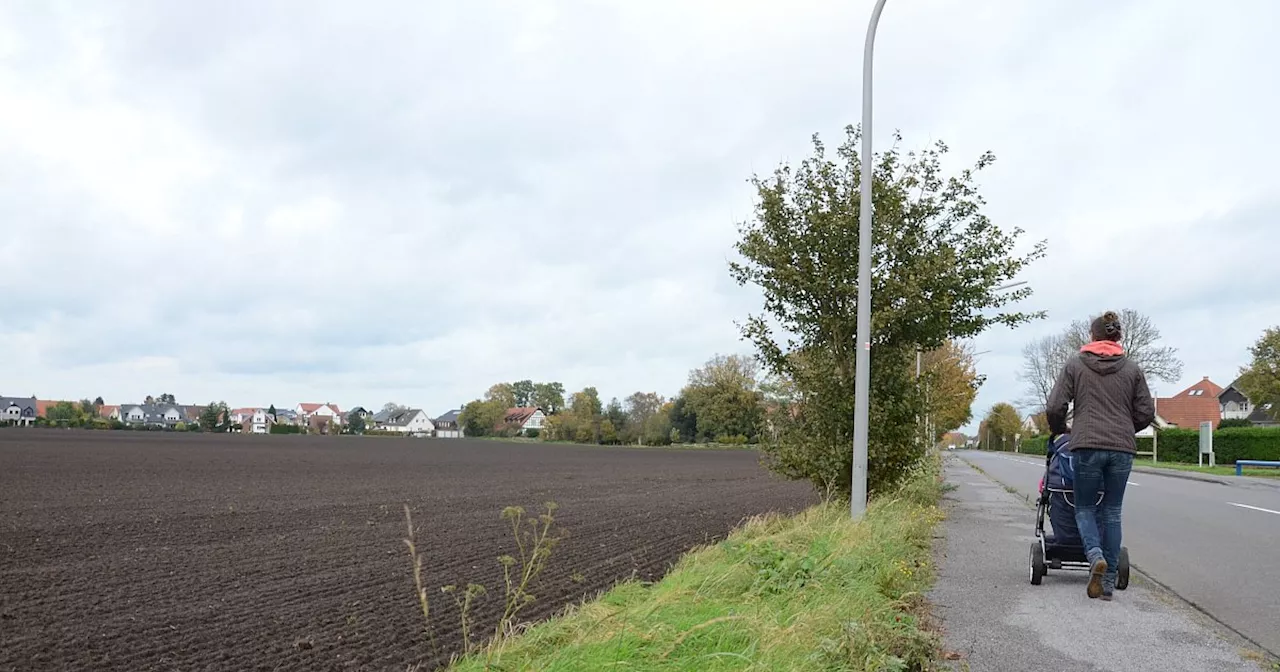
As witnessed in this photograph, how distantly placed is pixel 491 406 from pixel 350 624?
148m

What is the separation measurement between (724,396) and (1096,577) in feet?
311

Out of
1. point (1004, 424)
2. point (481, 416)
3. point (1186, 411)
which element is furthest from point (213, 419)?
point (1186, 411)

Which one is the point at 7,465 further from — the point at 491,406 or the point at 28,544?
the point at 491,406

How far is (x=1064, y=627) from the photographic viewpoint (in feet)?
19.3

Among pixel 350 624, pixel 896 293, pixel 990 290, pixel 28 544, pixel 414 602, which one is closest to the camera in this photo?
pixel 350 624

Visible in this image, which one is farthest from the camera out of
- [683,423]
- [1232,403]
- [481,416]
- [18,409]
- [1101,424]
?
[18,409]

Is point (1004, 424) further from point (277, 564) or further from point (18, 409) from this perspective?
point (18, 409)

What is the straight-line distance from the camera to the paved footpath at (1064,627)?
504cm

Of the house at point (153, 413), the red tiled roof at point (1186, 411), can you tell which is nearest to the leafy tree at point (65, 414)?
the house at point (153, 413)

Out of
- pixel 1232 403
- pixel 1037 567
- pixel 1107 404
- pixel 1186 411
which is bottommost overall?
pixel 1037 567

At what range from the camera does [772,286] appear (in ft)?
47.4

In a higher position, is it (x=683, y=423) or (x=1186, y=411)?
(x=1186, y=411)

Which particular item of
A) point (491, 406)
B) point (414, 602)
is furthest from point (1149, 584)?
point (491, 406)

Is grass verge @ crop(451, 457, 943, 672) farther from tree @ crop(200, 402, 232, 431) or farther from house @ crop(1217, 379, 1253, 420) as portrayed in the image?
tree @ crop(200, 402, 232, 431)
